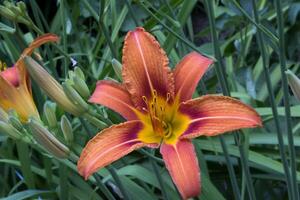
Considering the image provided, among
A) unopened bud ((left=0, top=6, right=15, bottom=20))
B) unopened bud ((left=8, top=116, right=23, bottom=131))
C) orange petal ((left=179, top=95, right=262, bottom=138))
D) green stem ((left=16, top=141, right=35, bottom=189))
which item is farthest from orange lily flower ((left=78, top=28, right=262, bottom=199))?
green stem ((left=16, top=141, right=35, bottom=189))

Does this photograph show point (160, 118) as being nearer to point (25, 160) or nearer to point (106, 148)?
point (106, 148)

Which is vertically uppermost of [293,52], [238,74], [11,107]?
[11,107]

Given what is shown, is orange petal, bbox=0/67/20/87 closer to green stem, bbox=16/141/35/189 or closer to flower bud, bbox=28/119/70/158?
flower bud, bbox=28/119/70/158

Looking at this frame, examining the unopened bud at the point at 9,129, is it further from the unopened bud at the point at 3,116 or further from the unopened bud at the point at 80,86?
the unopened bud at the point at 80,86

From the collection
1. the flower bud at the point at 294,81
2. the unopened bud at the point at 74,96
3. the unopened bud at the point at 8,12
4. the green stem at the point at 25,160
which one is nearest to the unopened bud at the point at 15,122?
the unopened bud at the point at 74,96

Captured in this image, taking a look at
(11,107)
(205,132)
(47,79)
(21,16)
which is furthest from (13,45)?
(205,132)

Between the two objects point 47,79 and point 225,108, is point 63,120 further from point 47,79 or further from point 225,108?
point 225,108

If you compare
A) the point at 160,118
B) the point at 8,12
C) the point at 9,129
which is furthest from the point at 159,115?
the point at 8,12
